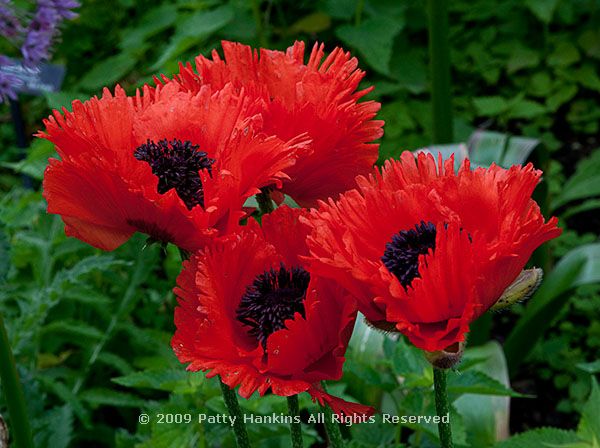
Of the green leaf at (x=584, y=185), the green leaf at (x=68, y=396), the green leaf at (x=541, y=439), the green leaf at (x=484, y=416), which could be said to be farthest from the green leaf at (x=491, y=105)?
the green leaf at (x=541, y=439)

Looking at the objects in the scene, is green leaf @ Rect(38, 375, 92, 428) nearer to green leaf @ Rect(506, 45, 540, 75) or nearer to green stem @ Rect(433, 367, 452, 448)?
green stem @ Rect(433, 367, 452, 448)

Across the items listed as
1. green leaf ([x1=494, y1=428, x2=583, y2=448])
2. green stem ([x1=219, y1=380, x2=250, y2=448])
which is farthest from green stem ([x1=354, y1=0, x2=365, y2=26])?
green stem ([x1=219, y1=380, x2=250, y2=448])

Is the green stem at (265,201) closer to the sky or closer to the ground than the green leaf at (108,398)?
closer to the sky

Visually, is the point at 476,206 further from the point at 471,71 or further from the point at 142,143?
the point at 471,71

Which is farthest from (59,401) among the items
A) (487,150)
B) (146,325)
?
(487,150)

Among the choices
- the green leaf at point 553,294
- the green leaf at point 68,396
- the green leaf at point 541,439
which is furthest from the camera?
the green leaf at point 553,294

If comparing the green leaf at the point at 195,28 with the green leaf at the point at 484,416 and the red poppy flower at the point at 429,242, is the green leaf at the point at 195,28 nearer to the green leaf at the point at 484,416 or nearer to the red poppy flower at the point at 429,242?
the green leaf at the point at 484,416
